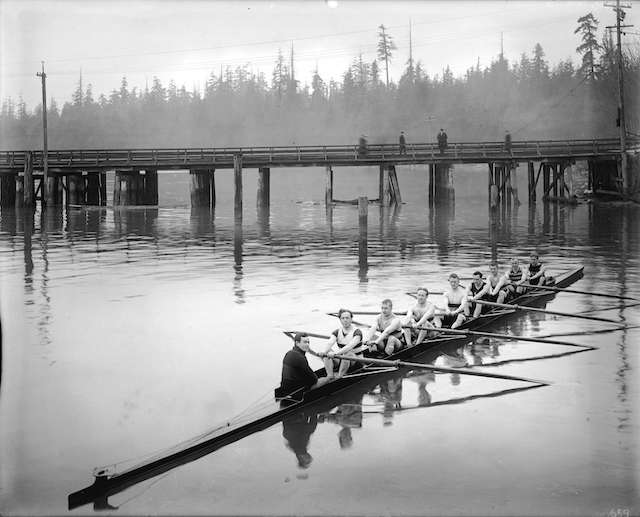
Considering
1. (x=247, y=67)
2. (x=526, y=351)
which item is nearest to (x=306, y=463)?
(x=526, y=351)

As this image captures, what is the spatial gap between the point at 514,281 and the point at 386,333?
8153 mm

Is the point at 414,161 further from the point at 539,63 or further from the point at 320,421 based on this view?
the point at 539,63

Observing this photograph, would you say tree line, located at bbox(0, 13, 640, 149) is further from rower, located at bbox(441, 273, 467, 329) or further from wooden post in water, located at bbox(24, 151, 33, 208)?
rower, located at bbox(441, 273, 467, 329)

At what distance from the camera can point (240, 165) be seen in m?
50.8

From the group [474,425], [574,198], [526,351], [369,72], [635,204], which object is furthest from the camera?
[369,72]

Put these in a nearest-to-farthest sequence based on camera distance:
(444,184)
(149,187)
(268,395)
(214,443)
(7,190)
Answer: (214,443)
(268,395)
(444,184)
(7,190)
(149,187)

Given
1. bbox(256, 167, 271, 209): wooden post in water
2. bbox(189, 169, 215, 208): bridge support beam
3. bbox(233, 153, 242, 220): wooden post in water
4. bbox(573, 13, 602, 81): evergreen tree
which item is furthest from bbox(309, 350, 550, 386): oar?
bbox(573, 13, 602, 81): evergreen tree

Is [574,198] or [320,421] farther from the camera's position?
[574,198]

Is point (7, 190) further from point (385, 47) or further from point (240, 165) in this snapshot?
point (385, 47)

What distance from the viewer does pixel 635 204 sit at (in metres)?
53.0

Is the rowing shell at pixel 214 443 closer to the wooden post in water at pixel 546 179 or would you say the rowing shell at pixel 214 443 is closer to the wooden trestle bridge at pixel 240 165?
the wooden trestle bridge at pixel 240 165

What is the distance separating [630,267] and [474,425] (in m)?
18.9

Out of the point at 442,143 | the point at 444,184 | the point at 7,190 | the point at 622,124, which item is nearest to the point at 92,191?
the point at 7,190

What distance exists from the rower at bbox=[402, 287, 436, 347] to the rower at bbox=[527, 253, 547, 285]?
6200mm
